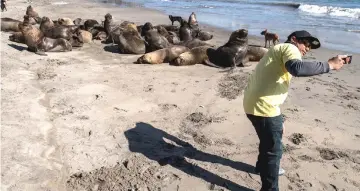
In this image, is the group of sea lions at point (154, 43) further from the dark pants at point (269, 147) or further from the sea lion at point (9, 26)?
the dark pants at point (269, 147)

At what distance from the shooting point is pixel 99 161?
14.4 ft

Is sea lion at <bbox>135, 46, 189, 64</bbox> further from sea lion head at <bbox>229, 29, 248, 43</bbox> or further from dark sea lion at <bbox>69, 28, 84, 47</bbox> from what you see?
dark sea lion at <bbox>69, 28, 84, 47</bbox>

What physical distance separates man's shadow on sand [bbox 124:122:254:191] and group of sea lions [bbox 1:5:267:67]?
4.02 m

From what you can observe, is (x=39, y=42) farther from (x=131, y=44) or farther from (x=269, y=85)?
(x=269, y=85)

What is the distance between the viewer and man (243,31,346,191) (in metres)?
3.15

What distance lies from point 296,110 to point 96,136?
10.2 feet

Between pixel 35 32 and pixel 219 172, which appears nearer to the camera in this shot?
pixel 219 172

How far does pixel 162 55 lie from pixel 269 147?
5870 millimetres

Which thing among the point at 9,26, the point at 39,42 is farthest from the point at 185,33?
the point at 9,26

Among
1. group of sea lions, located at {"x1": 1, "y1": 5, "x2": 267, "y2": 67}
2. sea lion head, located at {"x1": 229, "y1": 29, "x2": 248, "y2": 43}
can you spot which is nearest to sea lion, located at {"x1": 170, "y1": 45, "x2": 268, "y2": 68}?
group of sea lions, located at {"x1": 1, "y1": 5, "x2": 267, "y2": 67}

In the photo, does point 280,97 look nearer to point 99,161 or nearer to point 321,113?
point 99,161

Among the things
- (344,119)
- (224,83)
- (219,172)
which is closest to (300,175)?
(219,172)

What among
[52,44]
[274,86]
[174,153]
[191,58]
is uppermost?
[274,86]

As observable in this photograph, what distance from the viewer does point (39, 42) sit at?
387 inches
